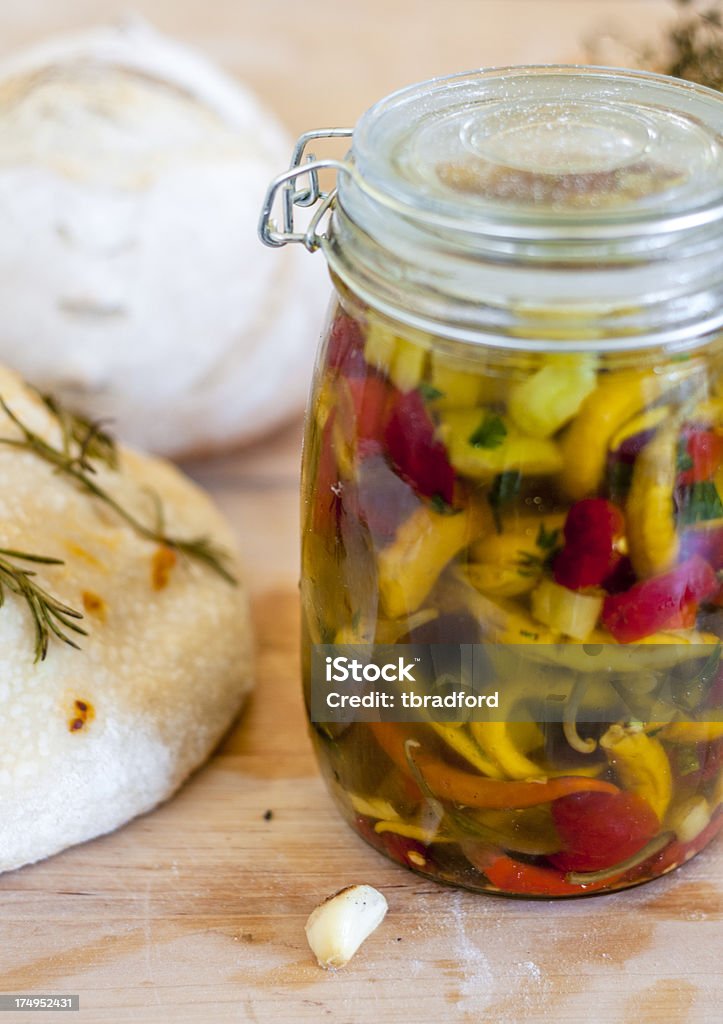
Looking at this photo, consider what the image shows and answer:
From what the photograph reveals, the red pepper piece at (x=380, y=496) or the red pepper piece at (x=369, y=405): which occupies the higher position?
the red pepper piece at (x=369, y=405)

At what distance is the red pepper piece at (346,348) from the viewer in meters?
0.70

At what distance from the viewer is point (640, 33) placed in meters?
1.64

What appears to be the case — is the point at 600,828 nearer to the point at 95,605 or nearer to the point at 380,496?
the point at 380,496

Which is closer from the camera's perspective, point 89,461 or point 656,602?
point 656,602

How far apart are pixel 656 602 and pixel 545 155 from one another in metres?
0.27

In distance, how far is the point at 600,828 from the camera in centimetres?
74

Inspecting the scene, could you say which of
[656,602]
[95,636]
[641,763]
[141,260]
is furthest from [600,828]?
[141,260]

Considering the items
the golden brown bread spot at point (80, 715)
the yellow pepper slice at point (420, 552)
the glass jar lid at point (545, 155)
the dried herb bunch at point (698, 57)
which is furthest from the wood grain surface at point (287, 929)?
the dried herb bunch at point (698, 57)

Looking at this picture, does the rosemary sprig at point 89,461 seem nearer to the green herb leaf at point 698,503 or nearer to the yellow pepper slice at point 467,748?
the yellow pepper slice at point 467,748

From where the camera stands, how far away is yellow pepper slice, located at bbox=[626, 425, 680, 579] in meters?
0.64

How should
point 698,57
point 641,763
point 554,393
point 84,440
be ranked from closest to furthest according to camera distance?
point 554,393, point 641,763, point 84,440, point 698,57

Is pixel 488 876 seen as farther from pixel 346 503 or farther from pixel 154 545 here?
pixel 154 545

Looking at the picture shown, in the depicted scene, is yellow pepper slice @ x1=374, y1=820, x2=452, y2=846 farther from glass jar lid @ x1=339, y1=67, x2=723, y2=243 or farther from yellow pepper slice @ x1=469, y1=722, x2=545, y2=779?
glass jar lid @ x1=339, y1=67, x2=723, y2=243

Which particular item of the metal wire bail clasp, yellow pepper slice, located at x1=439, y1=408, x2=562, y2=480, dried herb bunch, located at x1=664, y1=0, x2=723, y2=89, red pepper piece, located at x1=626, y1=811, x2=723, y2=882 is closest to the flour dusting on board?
red pepper piece, located at x1=626, y1=811, x2=723, y2=882
